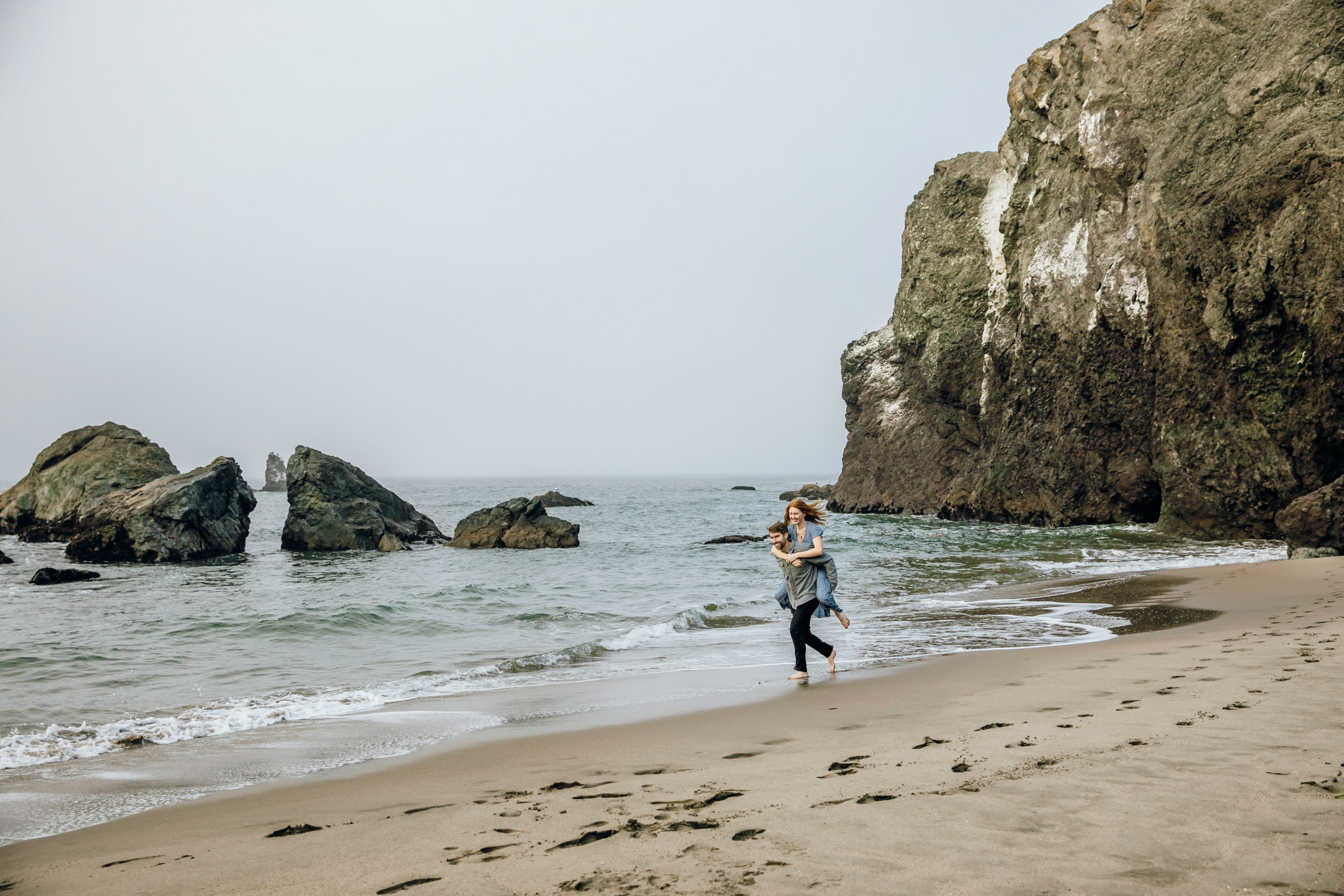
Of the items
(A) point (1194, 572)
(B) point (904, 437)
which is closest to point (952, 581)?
(A) point (1194, 572)

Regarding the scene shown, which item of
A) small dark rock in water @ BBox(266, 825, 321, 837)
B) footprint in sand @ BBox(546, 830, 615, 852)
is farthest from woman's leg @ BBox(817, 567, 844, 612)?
small dark rock in water @ BBox(266, 825, 321, 837)

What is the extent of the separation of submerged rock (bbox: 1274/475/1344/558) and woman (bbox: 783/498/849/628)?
12533mm

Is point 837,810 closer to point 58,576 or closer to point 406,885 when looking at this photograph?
point 406,885

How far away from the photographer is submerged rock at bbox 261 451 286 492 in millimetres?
109688

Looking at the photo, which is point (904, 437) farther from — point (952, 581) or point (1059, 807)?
point (1059, 807)

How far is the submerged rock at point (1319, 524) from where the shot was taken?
1530 centimetres

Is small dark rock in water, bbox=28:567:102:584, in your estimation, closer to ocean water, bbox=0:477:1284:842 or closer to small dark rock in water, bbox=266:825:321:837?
ocean water, bbox=0:477:1284:842

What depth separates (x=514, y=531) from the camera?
2980 cm

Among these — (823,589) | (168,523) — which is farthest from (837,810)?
(168,523)

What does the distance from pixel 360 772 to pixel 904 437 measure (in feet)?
139

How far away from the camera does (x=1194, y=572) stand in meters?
15.7

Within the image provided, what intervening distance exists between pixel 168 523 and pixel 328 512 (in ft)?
16.1

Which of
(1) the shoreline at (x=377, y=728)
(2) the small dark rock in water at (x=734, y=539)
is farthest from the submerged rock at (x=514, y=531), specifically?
(1) the shoreline at (x=377, y=728)

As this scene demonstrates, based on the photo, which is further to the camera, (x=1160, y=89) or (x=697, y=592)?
(x=1160, y=89)
